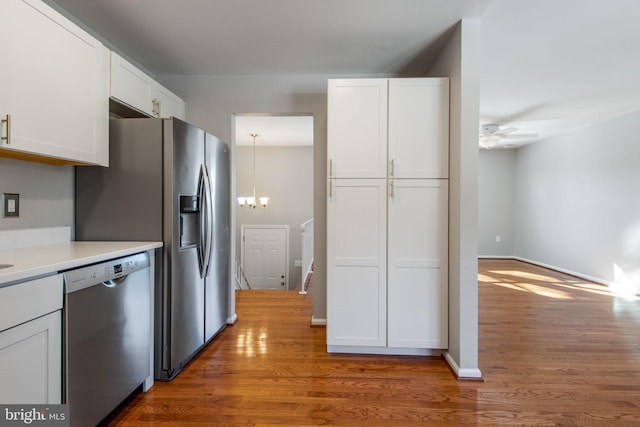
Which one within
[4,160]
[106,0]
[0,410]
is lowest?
[0,410]

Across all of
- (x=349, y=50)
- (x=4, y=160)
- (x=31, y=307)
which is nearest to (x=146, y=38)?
(x=4, y=160)

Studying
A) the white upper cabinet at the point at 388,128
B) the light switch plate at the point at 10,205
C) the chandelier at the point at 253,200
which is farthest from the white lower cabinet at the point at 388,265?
the chandelier at the point at 253,200

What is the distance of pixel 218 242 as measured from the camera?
270cm

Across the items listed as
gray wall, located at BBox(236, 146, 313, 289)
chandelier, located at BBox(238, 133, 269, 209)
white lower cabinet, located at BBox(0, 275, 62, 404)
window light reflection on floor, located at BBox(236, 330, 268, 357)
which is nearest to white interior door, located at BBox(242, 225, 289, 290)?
gray wall, located at BBox(236, 146, 313, 289)

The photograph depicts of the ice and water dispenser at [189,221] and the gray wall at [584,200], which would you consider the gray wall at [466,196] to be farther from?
the gray wall at [584,200]

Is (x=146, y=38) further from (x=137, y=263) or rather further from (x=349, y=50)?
(x=137, y=263)

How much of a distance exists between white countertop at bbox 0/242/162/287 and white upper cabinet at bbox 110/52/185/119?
1.06 meters

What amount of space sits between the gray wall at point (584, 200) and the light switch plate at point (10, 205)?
22.0 ft

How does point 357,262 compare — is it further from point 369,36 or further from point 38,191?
point 38,191

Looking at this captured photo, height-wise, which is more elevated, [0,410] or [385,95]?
[385,95]

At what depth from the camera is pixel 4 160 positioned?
1710 millimetres

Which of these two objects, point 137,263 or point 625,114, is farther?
point 625,114

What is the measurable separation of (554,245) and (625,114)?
2.50 m

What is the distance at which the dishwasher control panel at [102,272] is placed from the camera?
138cm
